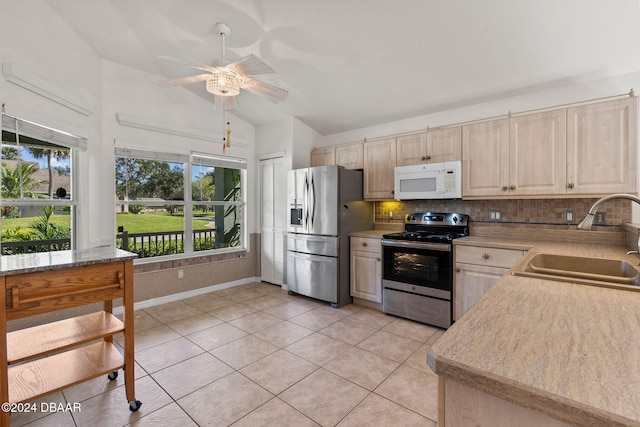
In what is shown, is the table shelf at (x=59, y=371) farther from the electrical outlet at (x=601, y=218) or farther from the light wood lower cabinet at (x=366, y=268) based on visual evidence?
the electrical outlet at (x=601, y=218)

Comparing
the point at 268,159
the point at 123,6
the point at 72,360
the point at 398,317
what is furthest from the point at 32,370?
the point at 268,159

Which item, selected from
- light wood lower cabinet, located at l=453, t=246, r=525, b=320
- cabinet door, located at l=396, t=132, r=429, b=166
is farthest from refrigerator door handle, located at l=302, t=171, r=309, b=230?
light wood lower cabinet, located at l=453, t=246, r=525, b=320

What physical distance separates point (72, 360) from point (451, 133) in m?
3.78

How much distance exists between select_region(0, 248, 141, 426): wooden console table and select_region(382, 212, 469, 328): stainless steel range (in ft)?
8.21

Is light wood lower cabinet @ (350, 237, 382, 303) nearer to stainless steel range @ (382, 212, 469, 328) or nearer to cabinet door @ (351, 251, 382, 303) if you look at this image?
cabinet door @ (351, 251, 382, 303)

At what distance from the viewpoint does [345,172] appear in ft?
12.6

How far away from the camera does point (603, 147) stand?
256cm

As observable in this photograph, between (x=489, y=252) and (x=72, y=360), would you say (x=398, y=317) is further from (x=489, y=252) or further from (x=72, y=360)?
(x=72, y=360)

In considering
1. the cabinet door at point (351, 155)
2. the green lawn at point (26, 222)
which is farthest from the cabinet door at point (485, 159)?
the green lawn at point (26, 222)

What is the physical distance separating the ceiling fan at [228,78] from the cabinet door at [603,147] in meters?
2.59

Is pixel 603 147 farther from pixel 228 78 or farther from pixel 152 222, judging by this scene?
pixel 152 222

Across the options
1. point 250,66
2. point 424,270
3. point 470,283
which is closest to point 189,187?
point 250,66

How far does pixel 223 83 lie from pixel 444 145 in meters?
2.33

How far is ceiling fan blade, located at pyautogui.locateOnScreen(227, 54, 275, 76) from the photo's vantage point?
2275 mm
